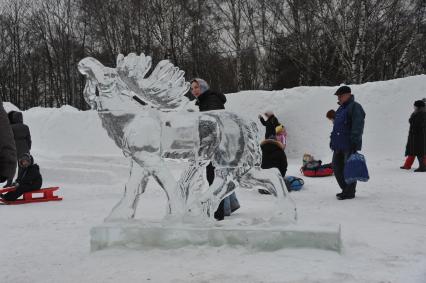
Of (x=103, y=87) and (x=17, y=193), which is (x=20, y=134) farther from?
(x=103, y=87)

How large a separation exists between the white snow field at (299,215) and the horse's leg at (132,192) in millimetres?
343

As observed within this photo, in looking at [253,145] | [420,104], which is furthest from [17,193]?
[420,104]

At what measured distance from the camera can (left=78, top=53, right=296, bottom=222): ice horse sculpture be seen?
3.98 meters

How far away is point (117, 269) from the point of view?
3.46 meters

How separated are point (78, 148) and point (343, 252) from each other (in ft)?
37.1

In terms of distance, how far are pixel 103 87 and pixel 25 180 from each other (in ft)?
14.0

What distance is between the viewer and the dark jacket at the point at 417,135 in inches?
352

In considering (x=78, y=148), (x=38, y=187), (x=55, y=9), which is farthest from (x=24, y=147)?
(x=55, y=9)

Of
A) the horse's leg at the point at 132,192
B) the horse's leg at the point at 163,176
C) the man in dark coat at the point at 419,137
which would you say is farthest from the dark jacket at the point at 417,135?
the horse's leg at the point at 132,192

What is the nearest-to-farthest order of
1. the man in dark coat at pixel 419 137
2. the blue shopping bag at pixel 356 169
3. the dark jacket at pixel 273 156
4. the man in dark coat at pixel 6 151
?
the man in dark coat at pixel 6 151, the blue shopping bag at pixel 356 169, the dark jacket at pixel 273 156, the man in dark coat at pixel 419 137

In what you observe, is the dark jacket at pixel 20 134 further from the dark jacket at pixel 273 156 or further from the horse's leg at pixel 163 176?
the horse's leg at pixel 163 176

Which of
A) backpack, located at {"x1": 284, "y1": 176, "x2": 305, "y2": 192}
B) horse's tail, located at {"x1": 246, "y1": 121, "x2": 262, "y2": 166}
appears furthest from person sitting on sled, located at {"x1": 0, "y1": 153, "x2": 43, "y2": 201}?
horse's tail, located at {"x1": 246, "y1": 121, "x2": 262, "y2": 166}

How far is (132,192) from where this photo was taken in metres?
4.10

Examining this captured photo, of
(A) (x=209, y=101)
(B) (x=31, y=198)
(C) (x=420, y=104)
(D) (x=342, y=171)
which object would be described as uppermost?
(C) (x=420, y=104)
